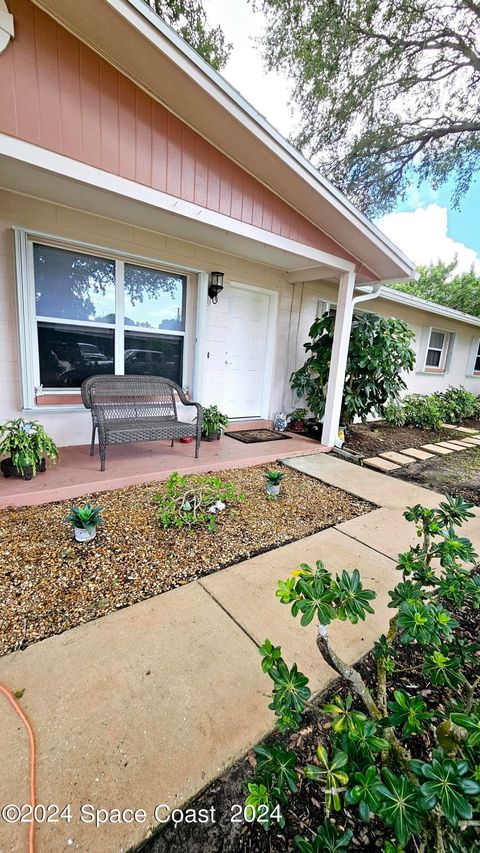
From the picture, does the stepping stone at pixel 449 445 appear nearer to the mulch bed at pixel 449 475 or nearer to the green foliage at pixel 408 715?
the mulch bed at pixel 449 475

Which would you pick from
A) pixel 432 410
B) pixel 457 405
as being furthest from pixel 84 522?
pixel 457 405

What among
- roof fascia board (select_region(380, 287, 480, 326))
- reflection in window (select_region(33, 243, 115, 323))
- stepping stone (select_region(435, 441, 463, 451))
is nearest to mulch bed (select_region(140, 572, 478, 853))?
reflection in window (select_region(33, 243, 115, 323))

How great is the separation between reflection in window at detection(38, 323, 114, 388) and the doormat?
183 cm

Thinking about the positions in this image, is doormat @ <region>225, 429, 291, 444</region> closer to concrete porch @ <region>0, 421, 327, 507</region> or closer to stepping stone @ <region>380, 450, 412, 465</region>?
concrete porch @ <region>0, 421, 327, 507</region>

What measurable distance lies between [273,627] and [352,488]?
2.11 m

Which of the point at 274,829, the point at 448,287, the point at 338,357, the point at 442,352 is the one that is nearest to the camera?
the point at 274,829

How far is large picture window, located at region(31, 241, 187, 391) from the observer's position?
3.59 metres

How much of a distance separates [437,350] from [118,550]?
9.34 metres

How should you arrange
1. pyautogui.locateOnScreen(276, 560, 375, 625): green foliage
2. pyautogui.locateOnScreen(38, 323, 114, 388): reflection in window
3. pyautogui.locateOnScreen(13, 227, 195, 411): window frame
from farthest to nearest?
pyautogui.locateOnScreen(38, 323, 114, 388): reflection in window < pyautogui.locateOnScreen(13, 227, 195, 411): window frame < pyautogui.locateOnScreen(276, 560, 375, 625): green foliage

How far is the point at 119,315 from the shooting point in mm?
3969

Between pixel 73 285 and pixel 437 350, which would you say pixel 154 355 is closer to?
pixel 73 285

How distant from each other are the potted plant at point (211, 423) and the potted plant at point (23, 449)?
1833 mm

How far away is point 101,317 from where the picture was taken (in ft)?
12.8

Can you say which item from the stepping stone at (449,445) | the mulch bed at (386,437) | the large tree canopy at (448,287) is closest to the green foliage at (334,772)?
the mulch bed at (386,437)
